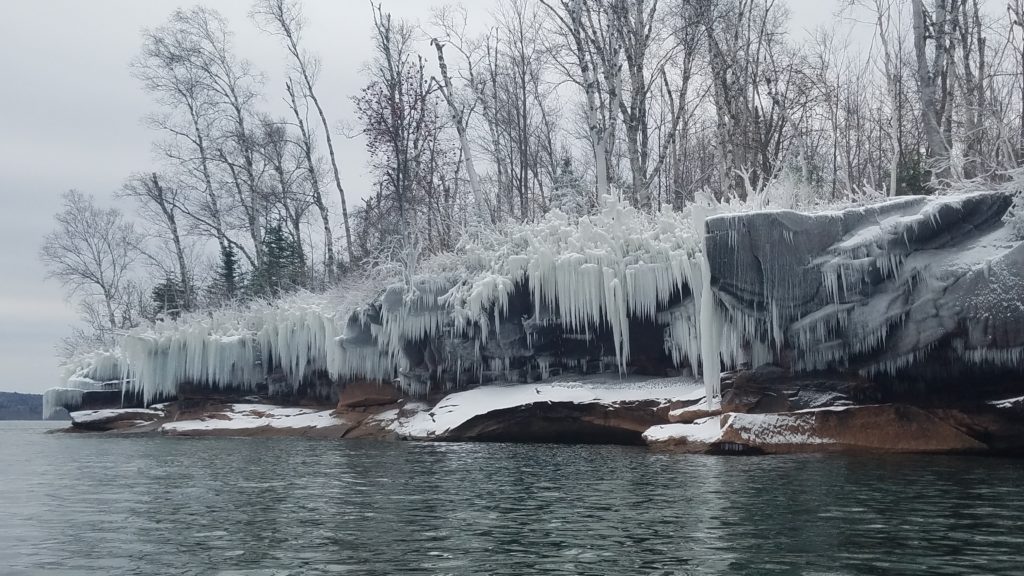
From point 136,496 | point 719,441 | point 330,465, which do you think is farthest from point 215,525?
point 719,441

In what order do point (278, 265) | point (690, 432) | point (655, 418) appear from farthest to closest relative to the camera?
1. point (278, 265)
2. point (655, 418)
3. point (690, 432)

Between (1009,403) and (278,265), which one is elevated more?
(278,265)

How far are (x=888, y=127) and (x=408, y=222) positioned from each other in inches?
636

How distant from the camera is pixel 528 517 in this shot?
695 centimetres

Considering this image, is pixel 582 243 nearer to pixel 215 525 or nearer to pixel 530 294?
pixel 530 294

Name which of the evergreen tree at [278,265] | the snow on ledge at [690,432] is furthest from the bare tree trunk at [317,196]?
the snow on ledge at [690,432]

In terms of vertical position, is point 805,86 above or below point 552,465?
above

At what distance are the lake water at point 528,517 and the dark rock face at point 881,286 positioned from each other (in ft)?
5.67

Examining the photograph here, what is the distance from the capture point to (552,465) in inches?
450

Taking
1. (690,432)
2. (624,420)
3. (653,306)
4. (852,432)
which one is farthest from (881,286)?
(624,420)

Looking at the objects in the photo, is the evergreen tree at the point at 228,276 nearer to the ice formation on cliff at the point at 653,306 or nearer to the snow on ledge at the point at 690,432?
the ice formation on cliff at the point at 653,306

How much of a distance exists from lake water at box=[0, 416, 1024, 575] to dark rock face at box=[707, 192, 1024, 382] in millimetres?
1728

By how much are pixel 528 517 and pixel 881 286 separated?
8245mm

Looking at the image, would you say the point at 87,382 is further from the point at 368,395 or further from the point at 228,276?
the point at 368,395
